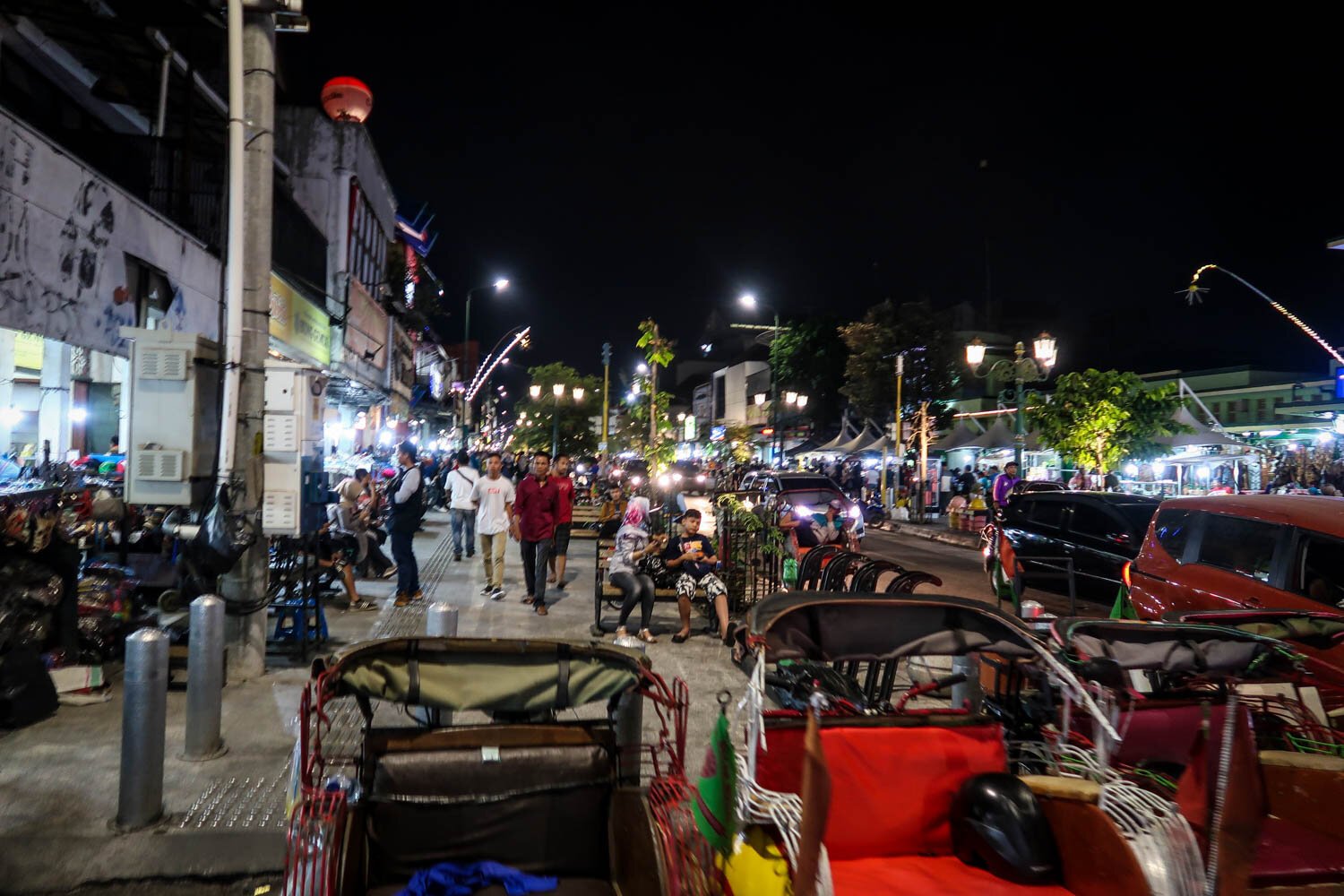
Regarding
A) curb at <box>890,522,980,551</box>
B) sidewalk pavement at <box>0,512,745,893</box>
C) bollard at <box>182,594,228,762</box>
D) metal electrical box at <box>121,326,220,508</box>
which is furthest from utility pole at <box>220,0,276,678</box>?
curb at <box>890,522,980,551</box>

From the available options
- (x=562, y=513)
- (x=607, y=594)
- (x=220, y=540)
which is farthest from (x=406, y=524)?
(x=220, y=540)

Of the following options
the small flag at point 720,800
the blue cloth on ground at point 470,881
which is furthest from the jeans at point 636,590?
the blue cloth on ground at point 470,881

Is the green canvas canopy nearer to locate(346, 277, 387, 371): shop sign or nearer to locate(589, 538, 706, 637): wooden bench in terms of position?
locate(589, 538, 706, 637): wooden bench

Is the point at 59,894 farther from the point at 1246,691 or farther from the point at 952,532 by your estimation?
the point at 952,532

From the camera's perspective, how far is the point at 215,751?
5.16 meters

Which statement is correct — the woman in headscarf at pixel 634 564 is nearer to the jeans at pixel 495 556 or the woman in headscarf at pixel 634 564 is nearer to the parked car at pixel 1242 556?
the jeans at pixel 495 556

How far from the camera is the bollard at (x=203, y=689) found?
16.7 ft

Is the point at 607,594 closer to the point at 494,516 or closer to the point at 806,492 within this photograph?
the point at 494,516

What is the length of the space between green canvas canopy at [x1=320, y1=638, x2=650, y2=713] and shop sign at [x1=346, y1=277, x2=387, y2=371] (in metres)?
17.5

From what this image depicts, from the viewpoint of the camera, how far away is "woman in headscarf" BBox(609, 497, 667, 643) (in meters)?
8.63

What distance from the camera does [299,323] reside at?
1527 cm

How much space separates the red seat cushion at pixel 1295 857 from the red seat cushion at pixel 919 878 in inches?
39.5

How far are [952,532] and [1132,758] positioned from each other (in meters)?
19.7

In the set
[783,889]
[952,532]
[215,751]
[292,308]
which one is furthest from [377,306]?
[783,889]
